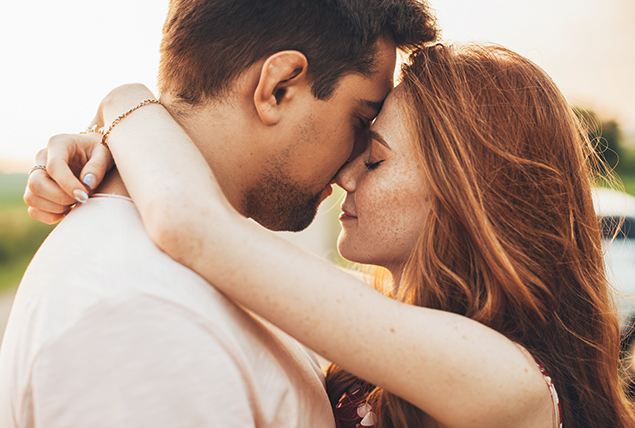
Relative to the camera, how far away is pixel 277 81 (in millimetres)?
1539

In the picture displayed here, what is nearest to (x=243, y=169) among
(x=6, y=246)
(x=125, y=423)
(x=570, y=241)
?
(x=125, y=423)

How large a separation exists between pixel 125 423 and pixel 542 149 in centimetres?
154

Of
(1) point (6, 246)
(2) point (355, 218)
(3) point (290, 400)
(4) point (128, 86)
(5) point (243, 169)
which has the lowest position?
(1) point (6, 246)

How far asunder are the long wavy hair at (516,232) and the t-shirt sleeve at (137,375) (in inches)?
28.2

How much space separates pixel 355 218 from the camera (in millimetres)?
1855

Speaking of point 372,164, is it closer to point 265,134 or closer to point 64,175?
point 265,134

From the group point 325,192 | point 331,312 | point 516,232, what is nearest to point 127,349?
point 331,312

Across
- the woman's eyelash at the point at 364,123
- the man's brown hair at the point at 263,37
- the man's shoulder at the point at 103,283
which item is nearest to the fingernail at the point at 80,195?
the man's shoulder at the point at 103,283

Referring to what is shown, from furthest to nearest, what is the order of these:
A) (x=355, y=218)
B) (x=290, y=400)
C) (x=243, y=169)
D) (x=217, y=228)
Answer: (x=355, y=218), (x=243, y=169), (x=290, y=400), (x=217, y=228)

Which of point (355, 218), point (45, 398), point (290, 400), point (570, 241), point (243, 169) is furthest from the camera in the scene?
point (355, 218)

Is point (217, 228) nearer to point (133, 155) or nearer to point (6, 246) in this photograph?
point (133, 155)

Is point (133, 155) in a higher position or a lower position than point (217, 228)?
higher

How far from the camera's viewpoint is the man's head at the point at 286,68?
5.14ft

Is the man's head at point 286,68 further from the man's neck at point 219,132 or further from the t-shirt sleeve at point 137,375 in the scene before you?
the t-shirt sleeve at point 137,375
